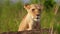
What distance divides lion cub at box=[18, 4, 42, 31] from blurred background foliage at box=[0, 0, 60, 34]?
81mm

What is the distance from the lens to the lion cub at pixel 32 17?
1.77 metres

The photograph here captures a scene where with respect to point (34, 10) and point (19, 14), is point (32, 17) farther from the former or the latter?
point (19, 14)

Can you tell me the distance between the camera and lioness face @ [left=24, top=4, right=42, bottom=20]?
5.79 feet

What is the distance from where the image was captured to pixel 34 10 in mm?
1784

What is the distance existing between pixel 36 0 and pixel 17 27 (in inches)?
13.8

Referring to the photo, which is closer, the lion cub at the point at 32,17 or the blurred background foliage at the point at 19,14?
the lion cub at the point at 32,17

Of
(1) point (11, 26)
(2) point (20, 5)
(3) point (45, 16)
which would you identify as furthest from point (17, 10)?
(3) point (45, 16)

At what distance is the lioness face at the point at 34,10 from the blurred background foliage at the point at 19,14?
9 cm

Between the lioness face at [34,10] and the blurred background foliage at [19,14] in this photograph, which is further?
the blurred background foliage at [19,14]

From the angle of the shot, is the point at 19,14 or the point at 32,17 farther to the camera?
the point at 19,14

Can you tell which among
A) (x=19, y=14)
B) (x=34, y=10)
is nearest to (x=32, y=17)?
(x=34, y=10)

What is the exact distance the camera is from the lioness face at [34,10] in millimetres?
1764

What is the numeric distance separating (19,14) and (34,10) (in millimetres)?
303

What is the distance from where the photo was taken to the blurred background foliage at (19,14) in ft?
6.16
